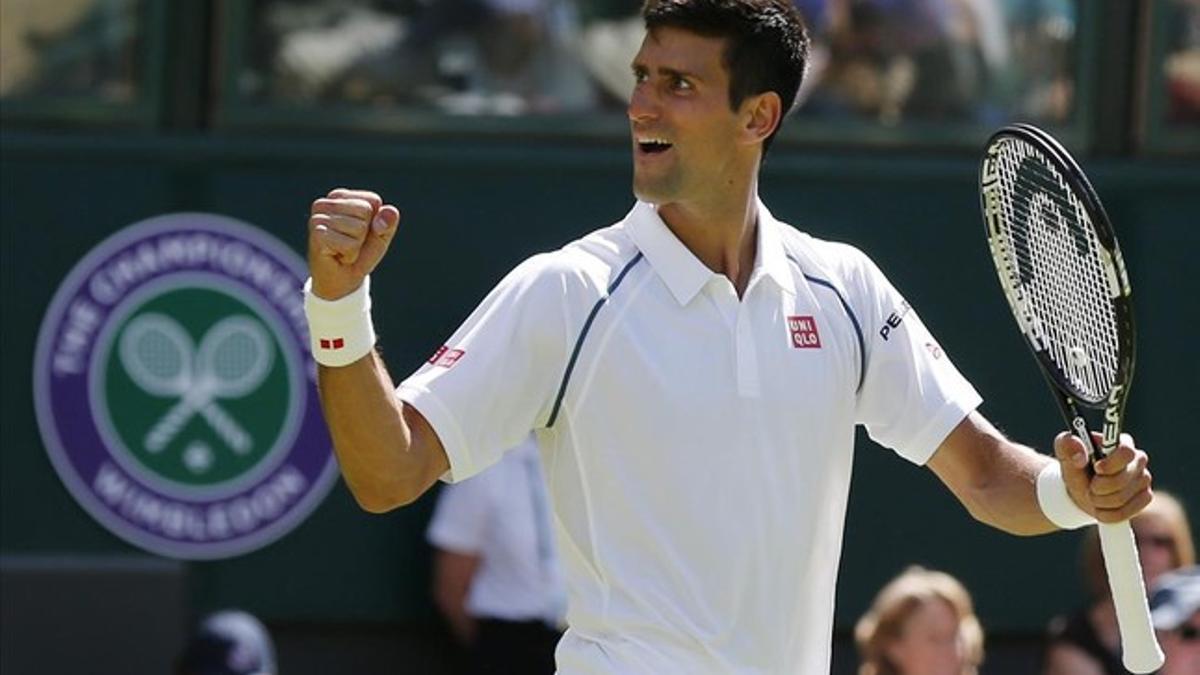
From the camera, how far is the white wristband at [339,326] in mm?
3926

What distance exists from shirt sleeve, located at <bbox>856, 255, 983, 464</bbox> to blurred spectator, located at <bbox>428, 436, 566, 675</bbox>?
350 centimetres

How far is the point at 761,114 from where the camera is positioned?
4.44m

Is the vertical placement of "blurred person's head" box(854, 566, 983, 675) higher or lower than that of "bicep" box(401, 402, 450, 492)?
lower

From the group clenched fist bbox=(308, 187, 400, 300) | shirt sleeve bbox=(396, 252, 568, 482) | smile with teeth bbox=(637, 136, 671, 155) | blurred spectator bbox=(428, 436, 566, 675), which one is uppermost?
smile with teeth bbox=(637, 136, 671, 155)

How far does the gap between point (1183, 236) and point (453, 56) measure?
227cm

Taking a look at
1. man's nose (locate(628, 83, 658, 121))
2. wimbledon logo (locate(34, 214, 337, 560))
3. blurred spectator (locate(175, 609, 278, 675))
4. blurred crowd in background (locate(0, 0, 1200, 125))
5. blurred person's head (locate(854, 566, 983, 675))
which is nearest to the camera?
man's nose (locate(628, 83, 658, 121))

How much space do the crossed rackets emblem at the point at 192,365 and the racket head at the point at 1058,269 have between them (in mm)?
3960

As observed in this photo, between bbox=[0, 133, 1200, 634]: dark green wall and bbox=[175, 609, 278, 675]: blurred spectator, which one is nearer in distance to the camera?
bbox=[175, 609, 278, 675]: blurred spectator

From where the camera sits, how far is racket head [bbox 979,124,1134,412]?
4.20 meters

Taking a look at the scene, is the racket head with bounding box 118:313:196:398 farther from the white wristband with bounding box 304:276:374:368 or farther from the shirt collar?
the white wristband with bounding box 304:276:374:368

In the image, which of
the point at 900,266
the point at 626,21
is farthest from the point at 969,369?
the point at 626,21

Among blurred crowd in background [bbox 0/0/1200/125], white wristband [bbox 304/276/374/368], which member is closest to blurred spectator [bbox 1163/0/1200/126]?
blurred crowd in background [bbox 0/0/1200/125]

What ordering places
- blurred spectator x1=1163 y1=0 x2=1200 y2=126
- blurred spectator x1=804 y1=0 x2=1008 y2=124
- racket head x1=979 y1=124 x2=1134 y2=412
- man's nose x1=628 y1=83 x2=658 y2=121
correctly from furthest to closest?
blurred spectator x1=1163 y1=0 x2=1200 y2=126 → blurred spectator x1=804 y1=0 x2=1008 y2=124 → man's nose x1=628 y1=83 x2=658 y2=121 → racket head x1=979 y1=124 x2=1134 y2=412

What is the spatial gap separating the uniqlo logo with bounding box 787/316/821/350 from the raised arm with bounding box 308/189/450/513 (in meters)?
0.58
